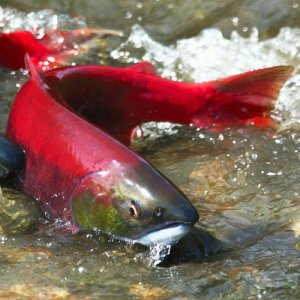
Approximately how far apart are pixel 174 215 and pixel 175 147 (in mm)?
1620

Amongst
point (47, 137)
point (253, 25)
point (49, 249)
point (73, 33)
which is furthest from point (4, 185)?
point (253, 25)

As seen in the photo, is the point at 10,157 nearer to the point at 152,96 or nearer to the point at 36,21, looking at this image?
the point at 152,96

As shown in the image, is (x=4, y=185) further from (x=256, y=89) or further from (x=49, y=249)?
(x=256, y=89)

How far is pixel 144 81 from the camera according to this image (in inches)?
160

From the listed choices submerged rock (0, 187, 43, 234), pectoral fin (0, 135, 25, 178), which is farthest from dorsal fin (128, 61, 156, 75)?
submerged rock (0, 187, 43, 234)

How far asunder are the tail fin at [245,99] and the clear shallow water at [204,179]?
0.08 meters

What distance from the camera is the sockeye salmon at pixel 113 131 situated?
296cm

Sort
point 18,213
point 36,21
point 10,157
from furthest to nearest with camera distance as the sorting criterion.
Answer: point 36,21, point 10,157, point 18,213

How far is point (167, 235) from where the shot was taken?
2.92 meters

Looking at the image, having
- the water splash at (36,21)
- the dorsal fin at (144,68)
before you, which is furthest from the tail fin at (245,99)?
the water splash at (36,21)

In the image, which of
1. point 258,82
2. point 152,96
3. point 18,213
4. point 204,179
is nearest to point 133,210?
point 18,213

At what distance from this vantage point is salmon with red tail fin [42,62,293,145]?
395 centimetres

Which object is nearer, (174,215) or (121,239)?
(174,215)

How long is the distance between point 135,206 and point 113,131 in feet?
3.96
